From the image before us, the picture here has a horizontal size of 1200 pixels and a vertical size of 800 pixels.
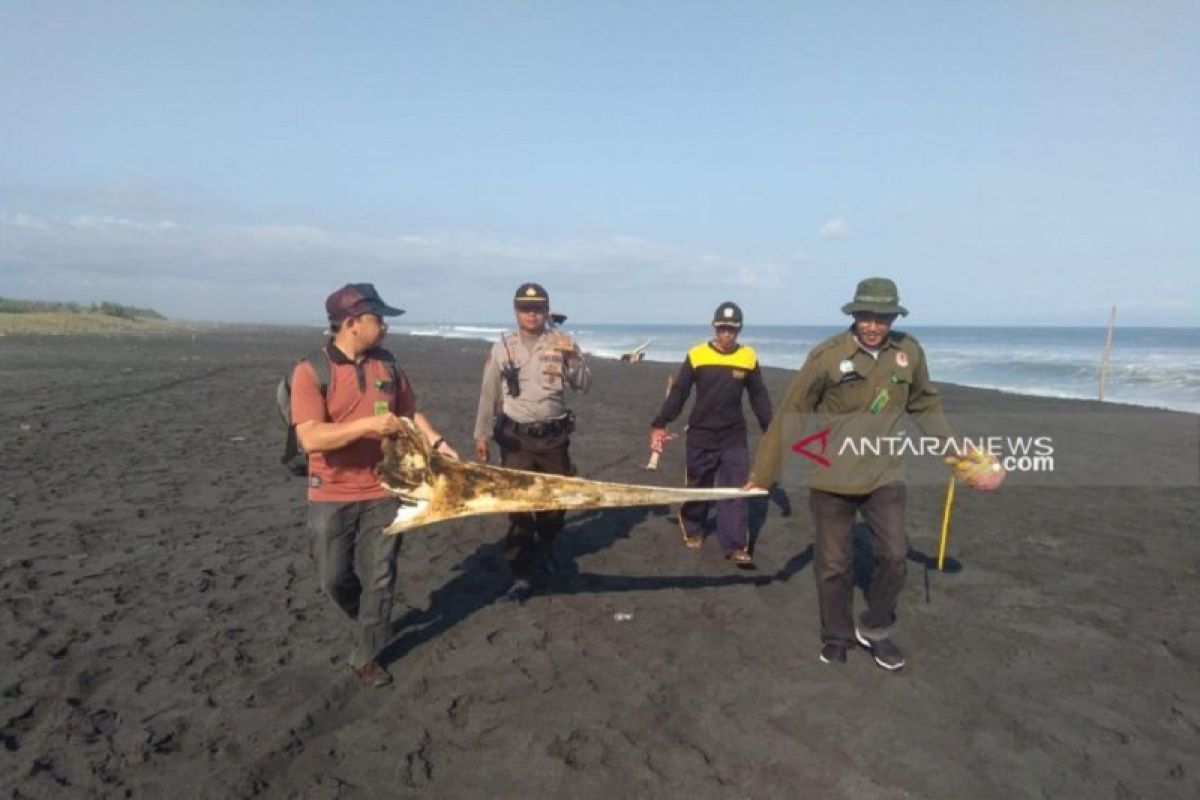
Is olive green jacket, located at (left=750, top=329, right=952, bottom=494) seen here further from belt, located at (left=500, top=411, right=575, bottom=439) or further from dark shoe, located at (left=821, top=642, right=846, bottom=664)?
belt, located at (left=500, top=411, right=575, bottom=439)

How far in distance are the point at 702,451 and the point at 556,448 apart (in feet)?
5.52

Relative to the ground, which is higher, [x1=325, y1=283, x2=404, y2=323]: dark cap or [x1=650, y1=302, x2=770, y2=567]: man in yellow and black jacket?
[x1=325, y1=283, x2=404, y2=323]: dark cap

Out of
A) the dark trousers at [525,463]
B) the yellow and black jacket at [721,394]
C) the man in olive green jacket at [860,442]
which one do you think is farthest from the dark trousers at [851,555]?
the dark trousers at [525,463]

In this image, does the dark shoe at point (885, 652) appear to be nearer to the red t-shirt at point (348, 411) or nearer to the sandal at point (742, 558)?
the sandal at point (742, 558)

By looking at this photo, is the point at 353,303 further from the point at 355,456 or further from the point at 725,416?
the point at 725,416

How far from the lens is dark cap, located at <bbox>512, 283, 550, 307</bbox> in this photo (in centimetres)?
561

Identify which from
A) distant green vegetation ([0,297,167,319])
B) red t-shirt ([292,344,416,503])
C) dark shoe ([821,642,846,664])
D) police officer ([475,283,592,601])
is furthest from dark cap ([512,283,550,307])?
distant green vegetation ([0,297,167,319])

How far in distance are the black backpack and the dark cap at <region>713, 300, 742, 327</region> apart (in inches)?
129

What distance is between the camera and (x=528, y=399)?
571 cm

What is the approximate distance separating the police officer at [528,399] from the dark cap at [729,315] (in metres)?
1.54

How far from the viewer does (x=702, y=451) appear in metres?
6.78

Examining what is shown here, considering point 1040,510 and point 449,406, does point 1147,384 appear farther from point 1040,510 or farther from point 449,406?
point 449,406

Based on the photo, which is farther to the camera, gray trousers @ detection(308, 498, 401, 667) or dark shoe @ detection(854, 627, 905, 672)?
dark shoe @ detection(854, 627, 905, 672)

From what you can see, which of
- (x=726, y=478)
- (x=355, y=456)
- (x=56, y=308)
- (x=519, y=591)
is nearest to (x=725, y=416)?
(x=726, y=478)
